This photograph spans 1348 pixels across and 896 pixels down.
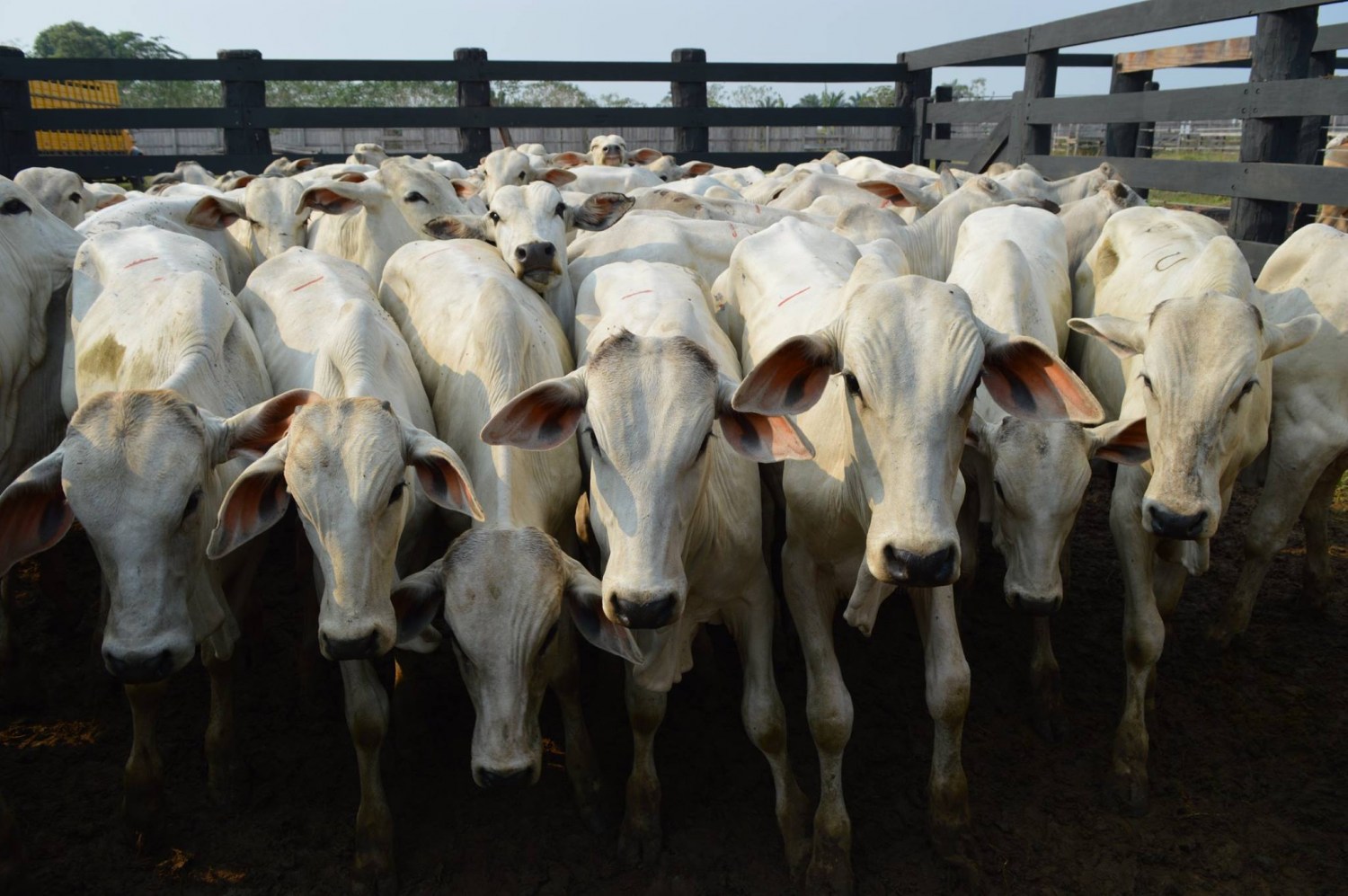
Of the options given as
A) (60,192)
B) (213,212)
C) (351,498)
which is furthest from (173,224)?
(351,498)

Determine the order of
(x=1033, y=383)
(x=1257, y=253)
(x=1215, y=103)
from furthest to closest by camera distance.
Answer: (x=1215, y=103) → (x=1257, y=253) → (x=1033, y=383)

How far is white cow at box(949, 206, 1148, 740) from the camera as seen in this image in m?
3.89

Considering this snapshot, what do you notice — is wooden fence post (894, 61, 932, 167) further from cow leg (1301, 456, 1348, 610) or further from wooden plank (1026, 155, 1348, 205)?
cow leg (1301, 456, 1348, 610)

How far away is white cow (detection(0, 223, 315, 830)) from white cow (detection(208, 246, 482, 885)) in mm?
224

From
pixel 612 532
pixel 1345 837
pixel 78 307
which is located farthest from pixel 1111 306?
pixel 78 307

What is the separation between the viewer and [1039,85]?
10.0m

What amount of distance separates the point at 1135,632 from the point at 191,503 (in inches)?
137

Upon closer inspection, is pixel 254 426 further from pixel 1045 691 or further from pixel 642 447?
pixel 1045 691

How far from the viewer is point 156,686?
4094mm

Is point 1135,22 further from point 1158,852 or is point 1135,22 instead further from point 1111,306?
point 1158,852

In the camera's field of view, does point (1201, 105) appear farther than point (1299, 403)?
Yes

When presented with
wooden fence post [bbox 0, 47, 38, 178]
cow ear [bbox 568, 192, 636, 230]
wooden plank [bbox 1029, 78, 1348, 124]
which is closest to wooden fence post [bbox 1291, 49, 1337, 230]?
wooden plank [bbox 1029, 78, 1348, 124]

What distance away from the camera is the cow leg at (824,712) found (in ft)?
12.4

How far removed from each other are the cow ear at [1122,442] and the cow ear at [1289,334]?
1.73 ft
